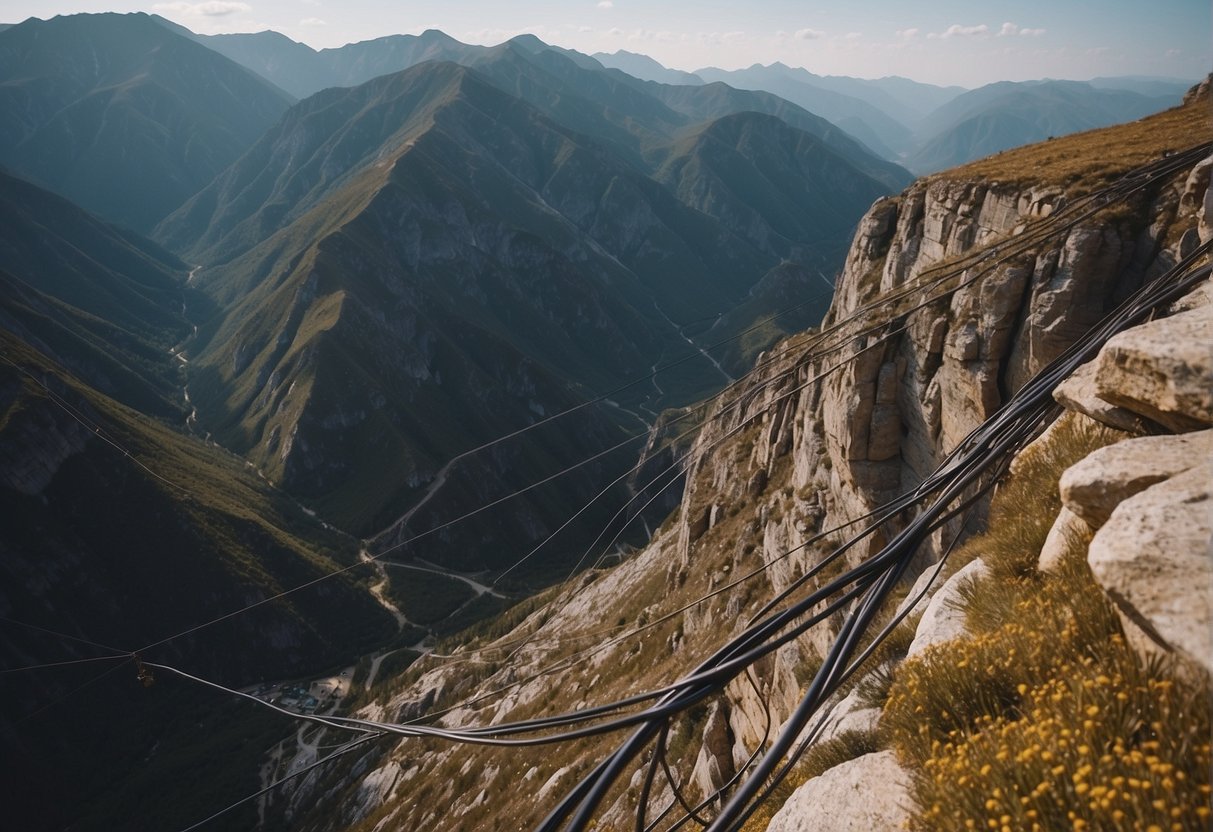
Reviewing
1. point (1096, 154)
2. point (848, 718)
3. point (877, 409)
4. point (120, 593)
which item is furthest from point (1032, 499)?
point (120, 593)

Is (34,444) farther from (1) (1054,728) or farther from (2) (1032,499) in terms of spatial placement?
(1) (1054,728)

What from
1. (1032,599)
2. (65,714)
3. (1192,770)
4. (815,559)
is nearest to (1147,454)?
(1032,599)

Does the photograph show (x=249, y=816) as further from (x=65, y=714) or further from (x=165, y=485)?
(x=165, y=485)

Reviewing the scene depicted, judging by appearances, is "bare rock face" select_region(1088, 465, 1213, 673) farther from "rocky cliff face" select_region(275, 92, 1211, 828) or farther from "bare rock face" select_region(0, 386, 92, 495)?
"bare rock face" select_region(0, 386, 92, 495)

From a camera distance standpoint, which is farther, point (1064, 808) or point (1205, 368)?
point (1205, 368)

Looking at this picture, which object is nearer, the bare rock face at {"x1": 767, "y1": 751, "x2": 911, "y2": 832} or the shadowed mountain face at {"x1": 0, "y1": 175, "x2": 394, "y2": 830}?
the bare rock face at {"x1": 767, "y1": 751, "x2": 911, "y2": 832}

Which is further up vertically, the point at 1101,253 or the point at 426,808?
the point at 1101,253

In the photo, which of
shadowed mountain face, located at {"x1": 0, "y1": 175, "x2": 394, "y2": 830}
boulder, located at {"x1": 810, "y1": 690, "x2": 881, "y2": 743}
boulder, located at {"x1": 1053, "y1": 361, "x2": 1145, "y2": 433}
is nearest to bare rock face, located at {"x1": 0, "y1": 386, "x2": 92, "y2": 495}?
shadowed mountain face, located at {"x1": 0, "y1": 175, "x2": 394, "y2": 830}
